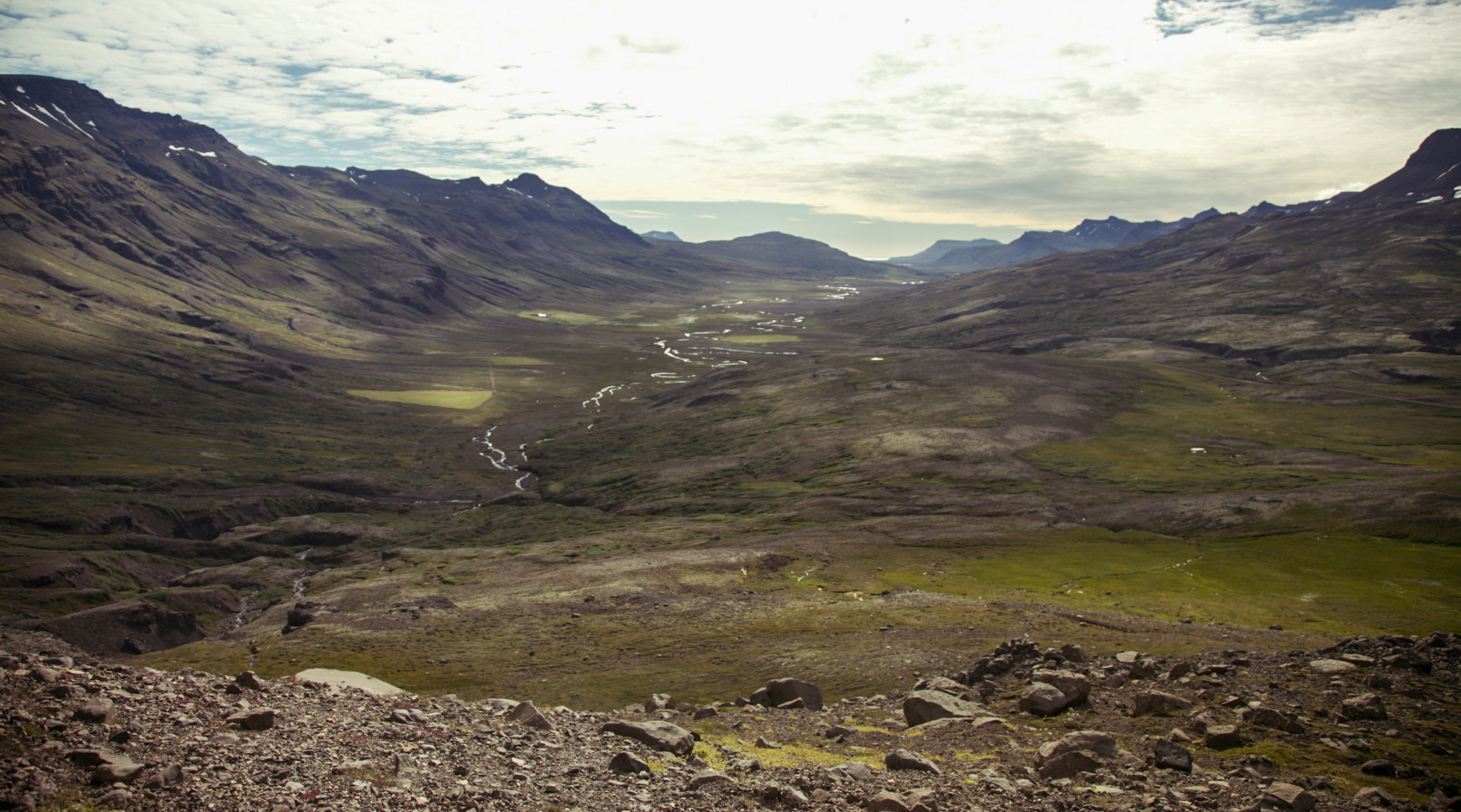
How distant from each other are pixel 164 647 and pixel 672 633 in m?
59.3

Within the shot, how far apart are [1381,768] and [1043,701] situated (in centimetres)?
1139

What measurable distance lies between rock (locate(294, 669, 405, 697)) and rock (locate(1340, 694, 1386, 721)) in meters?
38.2

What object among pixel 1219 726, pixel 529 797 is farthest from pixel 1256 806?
pixel 529 797

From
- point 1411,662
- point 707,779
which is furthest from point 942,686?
point 1411,662

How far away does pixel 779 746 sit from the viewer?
108 ft

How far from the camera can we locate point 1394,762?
24828 millimetres

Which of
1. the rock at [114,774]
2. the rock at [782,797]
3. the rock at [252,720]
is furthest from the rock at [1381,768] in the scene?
the rock at [114,774]

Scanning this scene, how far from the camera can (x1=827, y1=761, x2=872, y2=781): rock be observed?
25.4m

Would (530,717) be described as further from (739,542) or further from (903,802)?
(739,542)

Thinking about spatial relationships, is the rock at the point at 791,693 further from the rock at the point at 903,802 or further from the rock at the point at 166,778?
the rock at the point at 166,778

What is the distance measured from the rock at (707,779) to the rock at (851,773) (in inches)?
140

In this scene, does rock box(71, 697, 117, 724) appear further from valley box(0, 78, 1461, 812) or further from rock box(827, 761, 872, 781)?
rock box(827, 761, 872, 781)

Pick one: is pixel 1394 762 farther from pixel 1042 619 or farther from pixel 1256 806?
pixel 1042 619

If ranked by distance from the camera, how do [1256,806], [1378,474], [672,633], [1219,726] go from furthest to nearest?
[1378,474] → [672,633] → [1219,726] → [1256,806]
